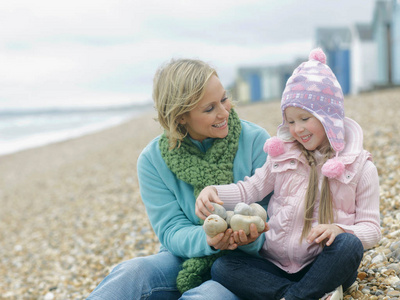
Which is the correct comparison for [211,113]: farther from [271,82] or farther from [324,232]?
[271,82]

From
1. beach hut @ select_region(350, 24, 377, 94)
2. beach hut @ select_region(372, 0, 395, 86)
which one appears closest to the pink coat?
beach hut @ select_region(372, 0, 395, 86)

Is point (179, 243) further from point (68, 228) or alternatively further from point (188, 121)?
point (68, 228)

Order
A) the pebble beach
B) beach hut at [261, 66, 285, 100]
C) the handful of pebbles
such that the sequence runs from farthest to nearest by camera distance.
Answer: beach hut at [261, 66, 285, 100]
the pebble beach
the handful of pebbles

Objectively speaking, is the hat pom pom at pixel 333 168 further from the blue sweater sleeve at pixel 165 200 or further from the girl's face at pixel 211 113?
the blue sweater sleeve at pixel 165 200

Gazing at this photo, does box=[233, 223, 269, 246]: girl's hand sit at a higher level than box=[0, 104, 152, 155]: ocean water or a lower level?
higher

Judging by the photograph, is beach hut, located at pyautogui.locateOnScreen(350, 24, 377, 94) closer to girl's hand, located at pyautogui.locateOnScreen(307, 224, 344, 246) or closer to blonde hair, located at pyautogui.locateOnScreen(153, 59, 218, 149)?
blonde hair, located at pyautogui.locateOnScreen(153, 59, 218, 149)

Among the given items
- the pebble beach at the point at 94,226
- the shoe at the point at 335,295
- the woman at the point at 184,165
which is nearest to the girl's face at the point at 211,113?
the woman at the point at 184,165

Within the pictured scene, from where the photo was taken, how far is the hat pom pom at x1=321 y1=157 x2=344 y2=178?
230cm

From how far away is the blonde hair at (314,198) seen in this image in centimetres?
240

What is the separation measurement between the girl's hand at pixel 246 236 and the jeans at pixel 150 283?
1.06ft

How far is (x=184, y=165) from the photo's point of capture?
111 inches

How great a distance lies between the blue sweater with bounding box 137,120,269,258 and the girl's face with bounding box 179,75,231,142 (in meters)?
0.17

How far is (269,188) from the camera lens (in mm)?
2721

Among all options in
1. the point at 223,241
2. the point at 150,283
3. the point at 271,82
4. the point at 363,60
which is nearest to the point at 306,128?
the point at 223,241
